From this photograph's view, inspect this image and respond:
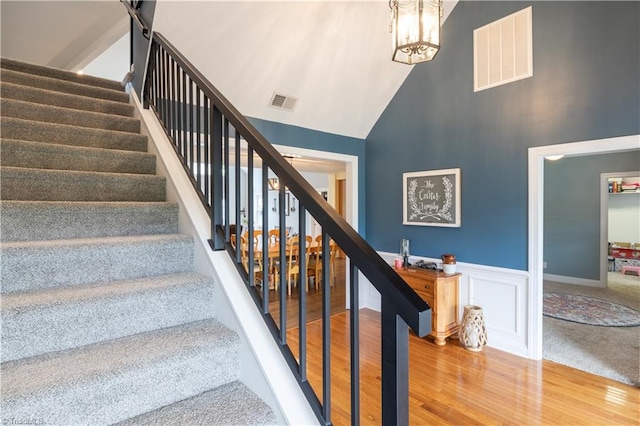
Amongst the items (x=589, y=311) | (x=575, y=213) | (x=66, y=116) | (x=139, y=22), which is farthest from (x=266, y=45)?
(x=575, y=213)

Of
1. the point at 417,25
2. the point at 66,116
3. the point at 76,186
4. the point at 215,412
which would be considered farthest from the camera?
the point at 66,116

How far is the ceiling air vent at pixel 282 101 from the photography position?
375 cm

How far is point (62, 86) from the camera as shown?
104 inches

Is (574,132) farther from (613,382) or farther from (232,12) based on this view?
(232,12)

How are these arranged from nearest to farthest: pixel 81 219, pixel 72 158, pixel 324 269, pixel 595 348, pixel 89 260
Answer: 1. pixel 324 269
2. pixel 89 260
3. pixel 81 219
4. pixel 72 158
5. pixel 595 348

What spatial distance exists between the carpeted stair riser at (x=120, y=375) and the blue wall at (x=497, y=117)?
3.14 metres

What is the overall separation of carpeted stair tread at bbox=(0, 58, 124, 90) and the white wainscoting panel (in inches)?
124

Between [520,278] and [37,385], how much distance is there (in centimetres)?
363

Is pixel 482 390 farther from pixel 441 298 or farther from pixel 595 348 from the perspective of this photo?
pixel 595 348

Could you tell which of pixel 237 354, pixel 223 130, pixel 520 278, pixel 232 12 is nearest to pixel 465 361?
pixel 520 278

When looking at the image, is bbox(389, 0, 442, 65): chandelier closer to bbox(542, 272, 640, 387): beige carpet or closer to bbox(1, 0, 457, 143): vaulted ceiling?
bbox(1, 0, 457, 143): vaulted ceiling

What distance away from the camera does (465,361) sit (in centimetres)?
317

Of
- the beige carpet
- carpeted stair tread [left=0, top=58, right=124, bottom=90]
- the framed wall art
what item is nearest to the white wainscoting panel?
the beige carpet

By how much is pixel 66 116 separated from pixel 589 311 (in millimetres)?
6110
